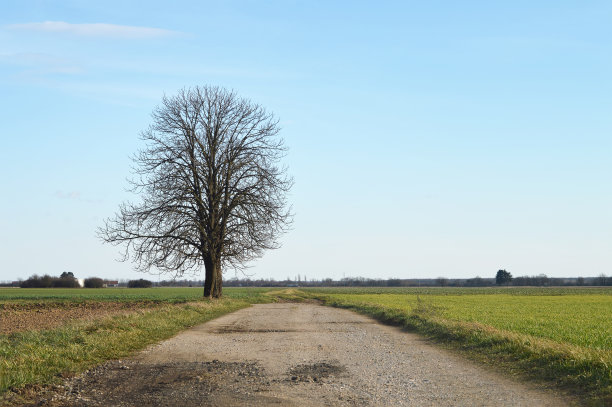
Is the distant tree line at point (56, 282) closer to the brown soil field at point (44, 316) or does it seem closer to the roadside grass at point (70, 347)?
the brown soil field at point (44, 316)

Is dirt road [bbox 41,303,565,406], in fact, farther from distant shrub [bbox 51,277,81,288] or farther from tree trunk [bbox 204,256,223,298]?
distant shrub [bbox 51,277,81,288]

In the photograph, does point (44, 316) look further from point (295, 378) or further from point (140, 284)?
point (140, 284)

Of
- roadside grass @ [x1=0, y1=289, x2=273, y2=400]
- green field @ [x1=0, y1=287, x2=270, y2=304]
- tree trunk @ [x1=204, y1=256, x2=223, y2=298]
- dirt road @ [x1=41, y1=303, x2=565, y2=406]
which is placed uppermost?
tree trunk @ [x1=204, y1=256, x2=223, y2=298]

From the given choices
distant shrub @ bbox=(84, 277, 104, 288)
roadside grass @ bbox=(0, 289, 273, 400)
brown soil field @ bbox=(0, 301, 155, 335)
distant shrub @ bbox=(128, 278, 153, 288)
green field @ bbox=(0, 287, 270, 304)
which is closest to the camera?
roadside grass @ bbox=(0, 289, 273, 400)

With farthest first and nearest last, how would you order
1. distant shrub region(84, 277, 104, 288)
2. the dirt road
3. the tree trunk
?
1. distant shrub region(84, 277, 104, 288)
2. the tree trunk
3. the dirt road

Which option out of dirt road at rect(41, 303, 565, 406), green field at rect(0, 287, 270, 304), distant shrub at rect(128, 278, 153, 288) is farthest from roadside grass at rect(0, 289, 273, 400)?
distant shrub at rect(128, 278, 153, 288)

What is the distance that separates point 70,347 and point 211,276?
25.2 meters

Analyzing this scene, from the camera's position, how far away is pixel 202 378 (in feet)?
32.3

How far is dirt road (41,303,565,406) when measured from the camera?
8.27 metres

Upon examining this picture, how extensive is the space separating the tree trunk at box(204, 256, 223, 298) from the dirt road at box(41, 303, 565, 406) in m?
21.0

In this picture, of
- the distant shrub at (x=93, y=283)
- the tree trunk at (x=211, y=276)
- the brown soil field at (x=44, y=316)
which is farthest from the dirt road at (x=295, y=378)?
the distant shrub at (x=93, y=283)

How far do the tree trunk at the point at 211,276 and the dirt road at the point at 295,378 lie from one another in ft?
68.9

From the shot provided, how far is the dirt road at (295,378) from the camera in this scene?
827cm

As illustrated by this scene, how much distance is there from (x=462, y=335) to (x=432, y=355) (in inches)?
119
